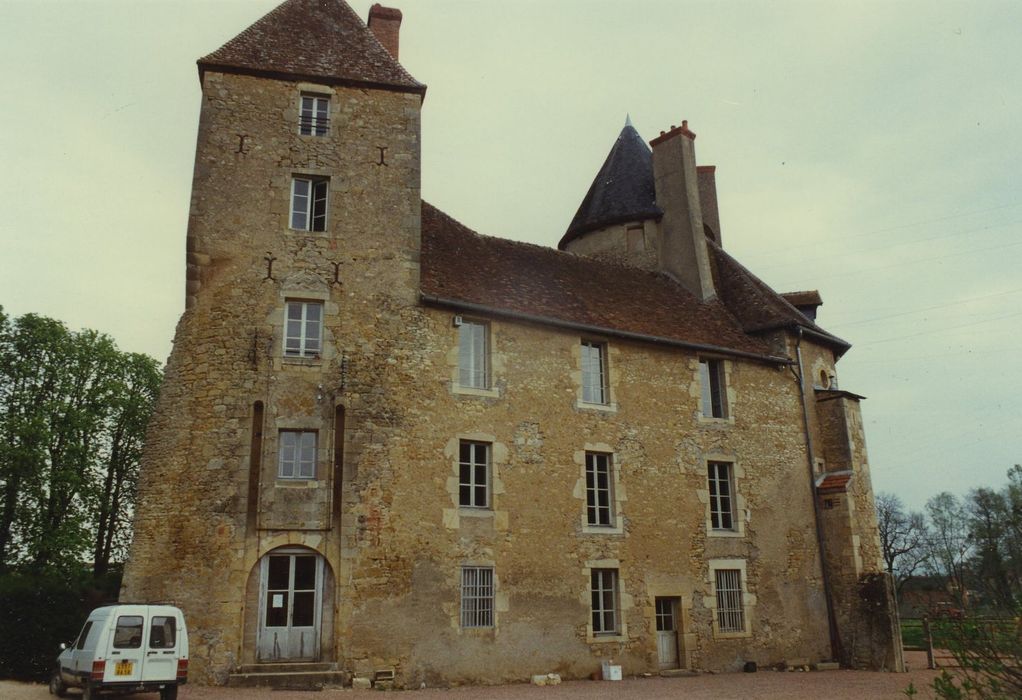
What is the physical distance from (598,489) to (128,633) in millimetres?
8391

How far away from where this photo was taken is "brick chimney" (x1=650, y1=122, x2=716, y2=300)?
66.7ft

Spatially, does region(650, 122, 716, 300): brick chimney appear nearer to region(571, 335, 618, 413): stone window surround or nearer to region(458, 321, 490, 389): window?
region(571, 335, 618, 413): stone window surround

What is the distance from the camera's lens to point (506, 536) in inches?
555

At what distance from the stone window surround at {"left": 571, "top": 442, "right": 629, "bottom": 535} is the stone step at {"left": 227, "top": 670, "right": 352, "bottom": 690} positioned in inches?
206

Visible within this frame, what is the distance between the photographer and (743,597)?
1641cm

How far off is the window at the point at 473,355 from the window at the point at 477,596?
3.24 metres

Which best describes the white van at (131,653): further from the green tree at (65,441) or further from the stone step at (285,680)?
the green tree at (65,441)

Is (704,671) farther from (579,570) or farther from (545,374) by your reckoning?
(545,374)

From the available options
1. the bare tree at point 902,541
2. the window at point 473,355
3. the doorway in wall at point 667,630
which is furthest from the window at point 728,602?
the bare tree at point 902,541

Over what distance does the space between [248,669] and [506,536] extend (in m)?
4.57

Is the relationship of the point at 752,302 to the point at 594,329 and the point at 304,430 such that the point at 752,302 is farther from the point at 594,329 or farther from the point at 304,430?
the point at 304,430

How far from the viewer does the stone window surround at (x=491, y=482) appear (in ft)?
45.1

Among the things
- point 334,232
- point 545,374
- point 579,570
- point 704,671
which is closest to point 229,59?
point 334,232

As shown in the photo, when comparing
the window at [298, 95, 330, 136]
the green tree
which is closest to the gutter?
the window at [298, 95, 330, 136]
